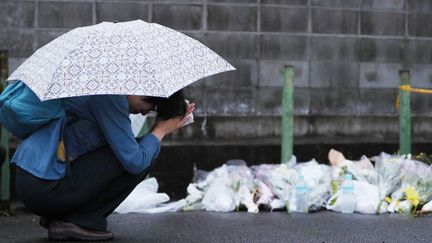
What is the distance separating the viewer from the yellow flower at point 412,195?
16.9ft

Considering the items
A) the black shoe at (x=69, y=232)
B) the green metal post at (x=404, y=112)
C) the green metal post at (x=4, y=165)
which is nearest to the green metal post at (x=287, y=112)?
the green metal post at (x=404, y=112)

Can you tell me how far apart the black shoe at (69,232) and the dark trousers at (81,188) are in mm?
27

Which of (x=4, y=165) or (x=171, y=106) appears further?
(x=4, y=165)

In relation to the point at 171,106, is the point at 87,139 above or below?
below

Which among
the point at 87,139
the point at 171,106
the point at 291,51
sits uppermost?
the point at 291,51

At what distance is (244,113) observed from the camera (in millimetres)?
6590

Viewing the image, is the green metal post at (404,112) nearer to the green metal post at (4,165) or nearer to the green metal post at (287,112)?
the green metal post at (287,112)

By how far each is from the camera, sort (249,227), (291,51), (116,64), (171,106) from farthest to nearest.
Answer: (291,51) < (249,227) < (171,106) < (116,64)

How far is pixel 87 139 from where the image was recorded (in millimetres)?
3635

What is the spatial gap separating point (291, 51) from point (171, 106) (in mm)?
3154

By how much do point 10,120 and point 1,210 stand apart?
5.64 feet

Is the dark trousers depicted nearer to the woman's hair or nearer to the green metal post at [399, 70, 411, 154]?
the woman's hair

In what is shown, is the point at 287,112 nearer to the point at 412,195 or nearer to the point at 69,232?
the point at 412,195

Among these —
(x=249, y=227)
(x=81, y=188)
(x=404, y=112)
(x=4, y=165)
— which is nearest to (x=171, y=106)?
(x=81, y=188)
